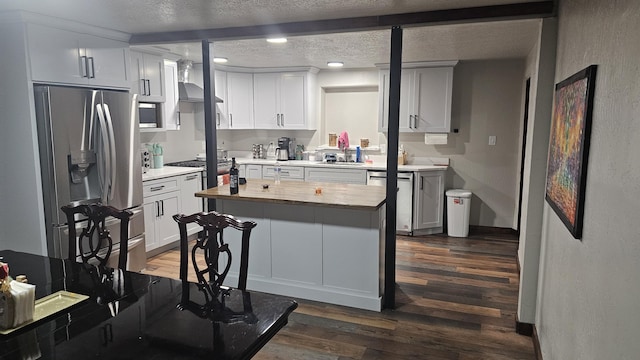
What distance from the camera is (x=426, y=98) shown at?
552 cm

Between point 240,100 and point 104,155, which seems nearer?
point 104,155

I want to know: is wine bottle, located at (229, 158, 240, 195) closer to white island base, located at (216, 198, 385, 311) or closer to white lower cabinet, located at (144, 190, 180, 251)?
Answer: white island base, located at (216, 198, 385, 311)

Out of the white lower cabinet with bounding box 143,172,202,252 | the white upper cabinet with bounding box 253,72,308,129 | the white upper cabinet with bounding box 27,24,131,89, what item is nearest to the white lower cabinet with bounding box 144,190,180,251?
the white lower cabinet with bounding box 143,172,202,252

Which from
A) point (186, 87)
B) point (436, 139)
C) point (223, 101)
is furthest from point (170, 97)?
point (436, 139)

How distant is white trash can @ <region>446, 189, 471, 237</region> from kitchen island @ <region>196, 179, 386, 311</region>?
2.12 meters

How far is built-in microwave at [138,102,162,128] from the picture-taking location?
186 inches

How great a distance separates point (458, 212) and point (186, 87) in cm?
385

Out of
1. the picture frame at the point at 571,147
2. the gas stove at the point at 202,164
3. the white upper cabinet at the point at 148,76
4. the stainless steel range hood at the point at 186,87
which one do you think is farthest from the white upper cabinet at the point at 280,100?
the picture frame at the point at 571,147

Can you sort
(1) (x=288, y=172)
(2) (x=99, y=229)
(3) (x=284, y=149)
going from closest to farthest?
(2) (x=99, y=229), (1) (x=288, y=172), (3) (x=284, y=149)

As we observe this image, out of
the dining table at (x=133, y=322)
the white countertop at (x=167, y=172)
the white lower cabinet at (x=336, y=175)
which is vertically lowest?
the dining table at (x=133, y=322)

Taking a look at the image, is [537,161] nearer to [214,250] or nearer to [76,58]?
[214,250]

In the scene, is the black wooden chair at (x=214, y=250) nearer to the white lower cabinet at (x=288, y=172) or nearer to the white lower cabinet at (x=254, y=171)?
the white lower cabinet at (x=288, y=172)

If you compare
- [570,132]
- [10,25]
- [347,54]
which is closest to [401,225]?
[347,54]

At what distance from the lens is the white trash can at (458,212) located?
535 centimetres
